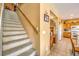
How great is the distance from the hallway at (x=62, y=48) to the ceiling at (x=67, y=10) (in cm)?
46

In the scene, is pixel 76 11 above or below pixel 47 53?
above

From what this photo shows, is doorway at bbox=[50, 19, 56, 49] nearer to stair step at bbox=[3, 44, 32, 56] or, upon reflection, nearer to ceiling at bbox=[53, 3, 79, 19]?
ceiling at bbox=[53, 3, 79, 19]

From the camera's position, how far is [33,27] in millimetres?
2197

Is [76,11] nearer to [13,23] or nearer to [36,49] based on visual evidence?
[36,49]

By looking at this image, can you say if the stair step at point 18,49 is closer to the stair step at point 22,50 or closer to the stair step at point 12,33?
the stair step at point 22,50

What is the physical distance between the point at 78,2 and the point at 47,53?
1.12 metres

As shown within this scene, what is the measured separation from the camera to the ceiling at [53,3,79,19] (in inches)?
84.4

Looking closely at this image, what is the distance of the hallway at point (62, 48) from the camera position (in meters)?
2.20

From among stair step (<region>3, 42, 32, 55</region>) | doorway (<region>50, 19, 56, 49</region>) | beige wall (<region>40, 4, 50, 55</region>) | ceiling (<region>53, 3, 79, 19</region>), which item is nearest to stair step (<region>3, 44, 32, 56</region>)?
stair step (<region>3, 42, 32, 55</region>)

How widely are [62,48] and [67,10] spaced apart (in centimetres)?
72

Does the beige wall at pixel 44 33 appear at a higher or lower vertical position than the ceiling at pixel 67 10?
lower

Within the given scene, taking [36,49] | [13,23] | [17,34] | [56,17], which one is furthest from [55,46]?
[13,23]

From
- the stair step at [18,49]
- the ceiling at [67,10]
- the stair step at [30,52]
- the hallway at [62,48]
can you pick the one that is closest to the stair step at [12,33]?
the stair step at [18,49]

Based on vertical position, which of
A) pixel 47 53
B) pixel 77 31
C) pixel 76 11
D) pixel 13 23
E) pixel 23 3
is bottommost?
pixel 47 53
